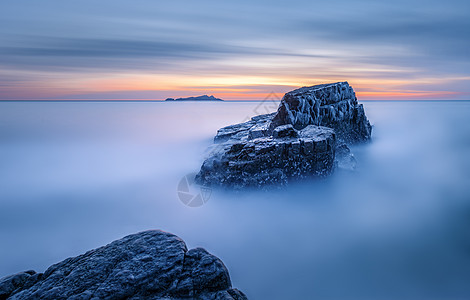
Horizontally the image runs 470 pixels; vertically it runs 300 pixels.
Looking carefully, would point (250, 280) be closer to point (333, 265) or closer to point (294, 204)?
point (333, 265)

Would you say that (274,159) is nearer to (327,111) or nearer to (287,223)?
(287,223)

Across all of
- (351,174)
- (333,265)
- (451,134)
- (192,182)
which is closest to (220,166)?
(192,182)

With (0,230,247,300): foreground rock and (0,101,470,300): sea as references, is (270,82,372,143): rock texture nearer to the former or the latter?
(0,101,470,300): sea

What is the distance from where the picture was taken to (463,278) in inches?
295

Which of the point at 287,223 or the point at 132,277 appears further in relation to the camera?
the point at 287,223

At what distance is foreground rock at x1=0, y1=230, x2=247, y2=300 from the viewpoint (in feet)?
12.8

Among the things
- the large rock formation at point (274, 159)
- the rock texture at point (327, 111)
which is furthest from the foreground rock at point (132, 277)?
the rock texture at point (327, 111)

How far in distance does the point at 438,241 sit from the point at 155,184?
13.6 meters

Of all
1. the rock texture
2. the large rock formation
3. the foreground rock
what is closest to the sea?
the large rock formation

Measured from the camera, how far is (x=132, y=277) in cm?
405

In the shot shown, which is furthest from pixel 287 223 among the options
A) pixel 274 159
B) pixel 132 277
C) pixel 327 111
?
pixel 327 111

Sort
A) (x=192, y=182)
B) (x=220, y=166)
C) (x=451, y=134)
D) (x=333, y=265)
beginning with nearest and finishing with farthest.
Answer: (x=333, y=265) → (x=220, y=166) → (x=192, y=182) → (x=451, y=134)

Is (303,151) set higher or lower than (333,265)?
higher

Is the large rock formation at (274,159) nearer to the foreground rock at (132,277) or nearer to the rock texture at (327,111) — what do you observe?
the rock texture at (327,111)
